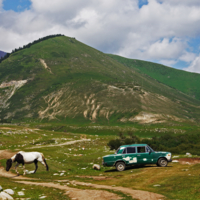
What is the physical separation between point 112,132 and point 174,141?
10477 centimetres

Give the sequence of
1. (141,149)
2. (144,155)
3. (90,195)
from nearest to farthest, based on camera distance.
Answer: (90,195), (144,155), (141,149)

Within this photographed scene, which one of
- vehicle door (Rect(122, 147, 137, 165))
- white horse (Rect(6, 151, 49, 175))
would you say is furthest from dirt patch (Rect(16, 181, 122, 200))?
white horse (Rect(6, 151, 49, 175))

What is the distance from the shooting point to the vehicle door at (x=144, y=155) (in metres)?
29.9

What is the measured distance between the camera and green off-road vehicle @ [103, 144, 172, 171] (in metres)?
29.9

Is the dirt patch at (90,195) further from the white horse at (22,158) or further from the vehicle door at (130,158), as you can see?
the white horse at (22,158)

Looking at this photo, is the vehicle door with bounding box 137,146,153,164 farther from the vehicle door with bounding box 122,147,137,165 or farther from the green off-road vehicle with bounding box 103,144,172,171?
the vehicle door with bounding box 122,147,137,165

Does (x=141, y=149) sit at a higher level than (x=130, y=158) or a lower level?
higher

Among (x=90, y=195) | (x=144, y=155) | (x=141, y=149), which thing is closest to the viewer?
(x=90, y=195)

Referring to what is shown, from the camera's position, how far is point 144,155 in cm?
2986

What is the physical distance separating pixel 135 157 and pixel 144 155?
3.84 feet

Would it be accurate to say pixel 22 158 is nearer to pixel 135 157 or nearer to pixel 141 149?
pixel 135 157

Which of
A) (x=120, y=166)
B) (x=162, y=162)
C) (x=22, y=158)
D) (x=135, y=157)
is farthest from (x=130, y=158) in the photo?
(x=22, y=158)

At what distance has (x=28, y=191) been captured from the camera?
17828mm

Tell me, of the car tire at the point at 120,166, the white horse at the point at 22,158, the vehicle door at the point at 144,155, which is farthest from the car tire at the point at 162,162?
the white horse at the point at 22,158
